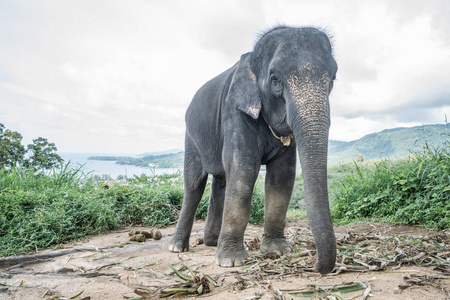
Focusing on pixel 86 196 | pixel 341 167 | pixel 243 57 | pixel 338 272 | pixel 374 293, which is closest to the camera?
pixel 374 293

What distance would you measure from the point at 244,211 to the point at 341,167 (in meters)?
11.2

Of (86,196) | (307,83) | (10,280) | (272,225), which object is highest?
(307,83)

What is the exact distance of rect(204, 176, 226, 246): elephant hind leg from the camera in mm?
4812

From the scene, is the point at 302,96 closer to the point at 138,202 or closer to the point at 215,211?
the point at 215,211

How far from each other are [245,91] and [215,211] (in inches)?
74.6

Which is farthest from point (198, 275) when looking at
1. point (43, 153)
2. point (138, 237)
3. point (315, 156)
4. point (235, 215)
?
point (43, 153)

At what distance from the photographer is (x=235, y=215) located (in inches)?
143

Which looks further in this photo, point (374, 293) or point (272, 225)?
point (272, 225)

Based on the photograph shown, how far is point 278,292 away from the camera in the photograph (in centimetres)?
242

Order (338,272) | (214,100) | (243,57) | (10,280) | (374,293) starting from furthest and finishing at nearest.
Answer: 1. (214,100)
2. (243,57)
3. (10,280)
4. (338,272)
5. (374,293)

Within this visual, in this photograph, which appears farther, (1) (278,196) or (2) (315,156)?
(1) (278,196)

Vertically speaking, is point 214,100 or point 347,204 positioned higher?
point 214,100

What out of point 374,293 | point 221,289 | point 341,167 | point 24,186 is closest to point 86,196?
point 24,186

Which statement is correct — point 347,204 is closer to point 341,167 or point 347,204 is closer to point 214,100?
point 214,100
